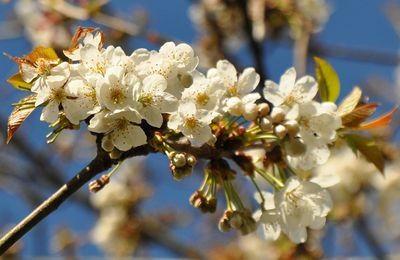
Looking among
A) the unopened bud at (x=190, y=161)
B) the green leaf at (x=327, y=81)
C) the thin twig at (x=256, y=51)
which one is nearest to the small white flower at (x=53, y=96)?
the unopened bud at (x=190, y=161)

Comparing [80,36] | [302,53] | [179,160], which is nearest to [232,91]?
[179,160]

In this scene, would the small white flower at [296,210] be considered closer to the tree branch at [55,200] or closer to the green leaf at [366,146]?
the green leaf at [366,146]

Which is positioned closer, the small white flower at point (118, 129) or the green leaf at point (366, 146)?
the small white flower at point (118, 129)

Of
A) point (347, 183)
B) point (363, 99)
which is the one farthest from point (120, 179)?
point (363, 99)

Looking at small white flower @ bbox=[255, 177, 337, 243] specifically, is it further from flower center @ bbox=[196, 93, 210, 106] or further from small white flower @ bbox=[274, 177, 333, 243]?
flower center @ bbox=[196, 93, 210, 106]

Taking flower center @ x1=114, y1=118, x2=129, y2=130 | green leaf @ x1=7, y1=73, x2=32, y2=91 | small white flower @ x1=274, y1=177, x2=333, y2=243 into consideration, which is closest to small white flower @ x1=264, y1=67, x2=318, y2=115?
small white flower @ x1=274, y1=177, x2=333, y2=243

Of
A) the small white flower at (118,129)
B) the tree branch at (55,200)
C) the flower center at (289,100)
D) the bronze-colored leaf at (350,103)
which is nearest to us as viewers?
the tree branch at (55,200)
